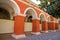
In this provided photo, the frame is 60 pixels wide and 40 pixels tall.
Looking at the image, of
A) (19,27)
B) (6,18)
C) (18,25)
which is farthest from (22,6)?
(6,18)

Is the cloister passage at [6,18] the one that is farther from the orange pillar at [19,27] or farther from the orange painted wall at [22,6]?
the orange pillar at [19,27]

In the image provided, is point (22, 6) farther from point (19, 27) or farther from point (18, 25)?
point (19, 27)

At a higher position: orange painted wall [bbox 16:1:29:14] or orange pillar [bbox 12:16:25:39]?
orange painted wall [bbox 16:1:29:14]

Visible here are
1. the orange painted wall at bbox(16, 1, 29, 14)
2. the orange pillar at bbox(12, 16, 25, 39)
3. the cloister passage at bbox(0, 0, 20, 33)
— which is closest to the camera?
the orange pillar at bbox(12, 16, 25, 39)

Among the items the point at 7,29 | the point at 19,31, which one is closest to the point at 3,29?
the point at 7,29

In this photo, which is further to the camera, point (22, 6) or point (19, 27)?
point (22, 6)

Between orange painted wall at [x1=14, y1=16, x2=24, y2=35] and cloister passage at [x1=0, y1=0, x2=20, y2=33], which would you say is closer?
orange painted wall at [x1=14, y1=16, x2=24, y2=35]

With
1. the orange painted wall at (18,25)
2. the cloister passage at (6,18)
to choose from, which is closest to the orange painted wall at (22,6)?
the orange painted wall at (18,25)

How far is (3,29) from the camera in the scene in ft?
44.4

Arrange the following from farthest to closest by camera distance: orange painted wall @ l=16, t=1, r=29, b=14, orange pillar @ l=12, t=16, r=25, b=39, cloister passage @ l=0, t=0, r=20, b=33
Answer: cloister passage @ l=0, t=0, r=20, b=33 → orange painted wall @ l=16, t=1, r=29, b=14 → orange pillar @ l=12, t=16, r=25, b=39

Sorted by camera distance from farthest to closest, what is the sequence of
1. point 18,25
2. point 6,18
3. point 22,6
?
point 6,18 → point 22,6 → point 18,25

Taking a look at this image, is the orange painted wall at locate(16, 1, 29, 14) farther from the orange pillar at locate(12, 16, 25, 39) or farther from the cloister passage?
the cloister passage

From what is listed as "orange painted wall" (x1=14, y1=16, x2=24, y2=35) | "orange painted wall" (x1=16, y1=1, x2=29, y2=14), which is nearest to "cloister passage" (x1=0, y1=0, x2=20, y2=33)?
"orange painted wall" (x1=16, y1=1, x2=29, y2=14)

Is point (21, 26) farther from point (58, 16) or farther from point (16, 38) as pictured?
point (58, 16)
